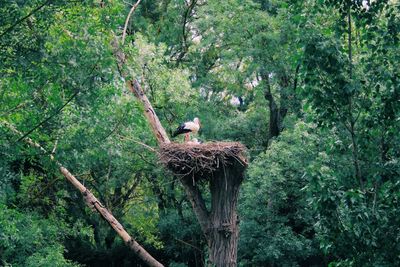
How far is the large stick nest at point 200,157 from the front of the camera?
10.0 metres

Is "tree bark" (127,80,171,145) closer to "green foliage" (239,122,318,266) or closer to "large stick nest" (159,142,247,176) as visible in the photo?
"large stick nest" (159,142,247,176)

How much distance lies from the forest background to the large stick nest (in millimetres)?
819

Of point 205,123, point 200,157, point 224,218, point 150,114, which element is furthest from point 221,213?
point 205,123

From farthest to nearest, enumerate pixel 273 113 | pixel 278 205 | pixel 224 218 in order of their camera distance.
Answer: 1. pixel 273 113
2. pixel 278 205
3. pixel 224 218

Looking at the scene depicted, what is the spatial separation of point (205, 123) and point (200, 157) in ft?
27.2

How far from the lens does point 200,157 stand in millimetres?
10016

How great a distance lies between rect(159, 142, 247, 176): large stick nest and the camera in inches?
394

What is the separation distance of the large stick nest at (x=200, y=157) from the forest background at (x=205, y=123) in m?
0.82

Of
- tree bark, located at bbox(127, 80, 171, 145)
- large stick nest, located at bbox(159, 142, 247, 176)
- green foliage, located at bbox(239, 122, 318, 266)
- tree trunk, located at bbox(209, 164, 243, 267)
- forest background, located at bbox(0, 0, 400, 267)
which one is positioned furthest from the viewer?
green foliage, located at bbox(239, 122, 318, 266)

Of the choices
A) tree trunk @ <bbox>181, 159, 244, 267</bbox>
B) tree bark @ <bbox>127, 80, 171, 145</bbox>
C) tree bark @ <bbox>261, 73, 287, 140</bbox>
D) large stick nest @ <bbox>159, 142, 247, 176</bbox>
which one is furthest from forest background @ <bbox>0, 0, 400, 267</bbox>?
tree trunk @ <bbox>181, 159, 244, 267</bbox>

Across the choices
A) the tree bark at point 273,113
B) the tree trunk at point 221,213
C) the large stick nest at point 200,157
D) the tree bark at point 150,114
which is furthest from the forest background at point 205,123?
the tree trunk at point 221,213

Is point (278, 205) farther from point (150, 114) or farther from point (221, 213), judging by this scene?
point (150, 114)

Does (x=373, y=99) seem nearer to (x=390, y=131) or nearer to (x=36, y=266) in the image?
(x=390, y=131)

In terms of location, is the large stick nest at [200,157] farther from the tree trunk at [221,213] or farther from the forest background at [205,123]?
the forest background at [205,123]
